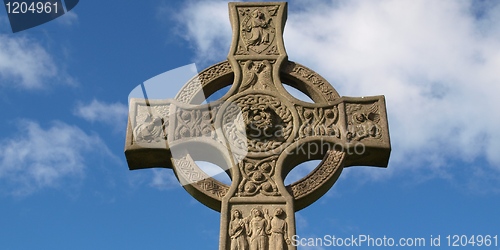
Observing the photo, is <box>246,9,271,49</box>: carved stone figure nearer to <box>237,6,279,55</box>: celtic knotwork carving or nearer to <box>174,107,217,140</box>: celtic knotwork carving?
<box>237,6,279,55</box>: celtic knotwork carving

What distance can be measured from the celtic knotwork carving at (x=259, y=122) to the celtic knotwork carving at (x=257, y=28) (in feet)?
2.65

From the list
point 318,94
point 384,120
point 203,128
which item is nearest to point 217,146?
point 203,128

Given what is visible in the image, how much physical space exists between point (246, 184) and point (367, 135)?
1.46 metres

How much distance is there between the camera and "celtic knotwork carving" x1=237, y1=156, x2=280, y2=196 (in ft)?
22.1

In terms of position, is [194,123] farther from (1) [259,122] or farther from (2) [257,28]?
(2) [257,28]

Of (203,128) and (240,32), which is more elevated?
(240,32)

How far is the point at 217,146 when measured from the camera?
712 cm

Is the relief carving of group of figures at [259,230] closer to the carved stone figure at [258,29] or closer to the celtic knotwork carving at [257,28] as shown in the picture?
the celtic knotwork carving at [257,28]

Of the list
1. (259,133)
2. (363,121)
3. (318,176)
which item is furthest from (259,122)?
(363,121)

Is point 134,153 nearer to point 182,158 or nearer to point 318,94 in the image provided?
point 182,158

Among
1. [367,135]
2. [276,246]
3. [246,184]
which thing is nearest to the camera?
[276,246]

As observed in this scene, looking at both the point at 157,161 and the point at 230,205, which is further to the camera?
the point at 157,161

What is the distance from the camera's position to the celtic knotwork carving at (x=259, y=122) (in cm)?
713

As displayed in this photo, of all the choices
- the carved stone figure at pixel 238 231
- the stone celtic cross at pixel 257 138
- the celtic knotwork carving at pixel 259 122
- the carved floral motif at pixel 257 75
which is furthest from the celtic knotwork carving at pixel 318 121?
the carved stone figure at pixel 238 231
